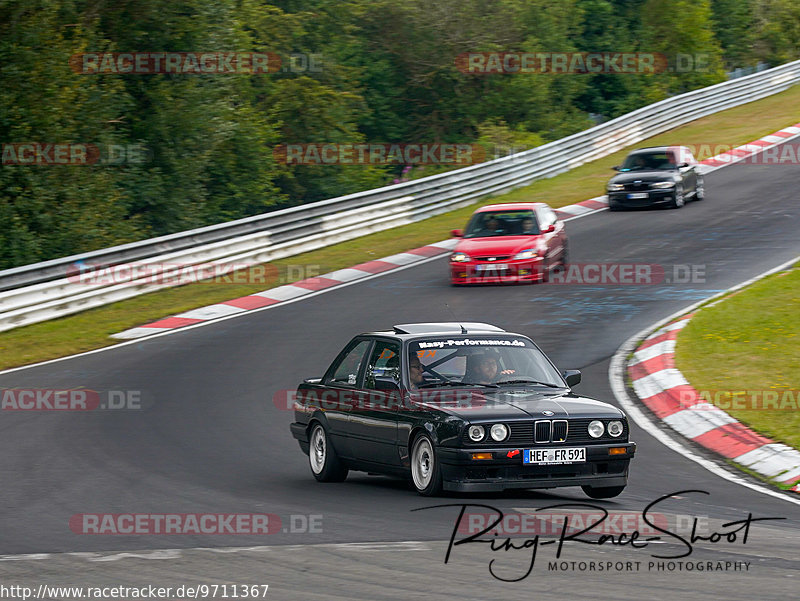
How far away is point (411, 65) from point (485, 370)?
114 ft

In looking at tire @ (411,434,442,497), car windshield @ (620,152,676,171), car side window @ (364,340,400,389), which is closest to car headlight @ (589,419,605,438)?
tire @ (411,434,442,497)

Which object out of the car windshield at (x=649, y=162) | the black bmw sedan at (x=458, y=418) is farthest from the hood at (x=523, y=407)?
the car windshield at (x=649, y=162)

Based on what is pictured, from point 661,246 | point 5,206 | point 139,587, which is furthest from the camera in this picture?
point 5,206

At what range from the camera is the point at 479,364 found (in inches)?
377

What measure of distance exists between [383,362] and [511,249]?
1160cm

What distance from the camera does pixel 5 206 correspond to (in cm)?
2539

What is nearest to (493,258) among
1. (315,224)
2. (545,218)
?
(545,218)

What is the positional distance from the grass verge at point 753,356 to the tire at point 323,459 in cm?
389

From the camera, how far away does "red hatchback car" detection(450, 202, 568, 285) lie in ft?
69.3

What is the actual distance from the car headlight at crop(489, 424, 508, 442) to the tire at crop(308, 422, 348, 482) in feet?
6.67

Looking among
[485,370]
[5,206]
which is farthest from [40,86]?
[485,370]

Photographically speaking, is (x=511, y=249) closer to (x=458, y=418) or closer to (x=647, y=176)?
(x=647, y=176)

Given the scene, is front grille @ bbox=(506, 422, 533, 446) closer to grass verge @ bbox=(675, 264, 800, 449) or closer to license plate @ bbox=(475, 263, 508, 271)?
grass verge @ bbox=(675, 264, 800, 449)

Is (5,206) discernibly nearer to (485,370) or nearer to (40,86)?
(40,86)
